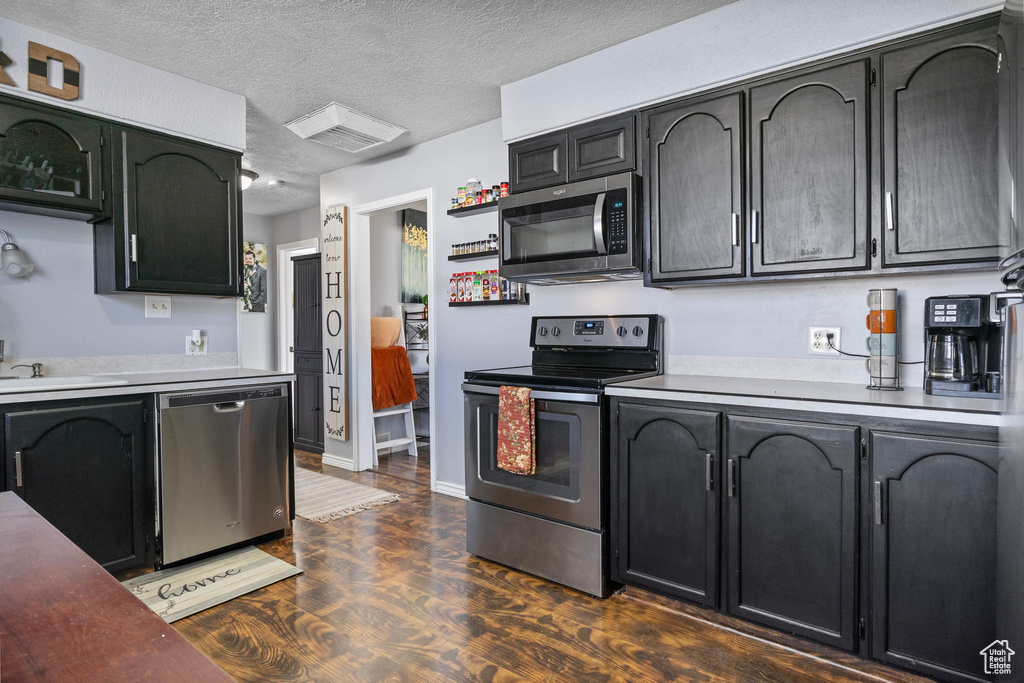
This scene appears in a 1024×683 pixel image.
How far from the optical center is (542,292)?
11.1ft

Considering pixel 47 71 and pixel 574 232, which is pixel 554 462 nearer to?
pixel 574 232

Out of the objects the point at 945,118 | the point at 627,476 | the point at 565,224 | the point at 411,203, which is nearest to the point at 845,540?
the point at 627,476

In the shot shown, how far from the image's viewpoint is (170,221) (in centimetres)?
294

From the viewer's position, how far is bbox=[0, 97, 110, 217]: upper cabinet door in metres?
2.45

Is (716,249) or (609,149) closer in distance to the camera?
(716,249)

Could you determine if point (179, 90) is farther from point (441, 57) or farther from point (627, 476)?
point (627, 476)

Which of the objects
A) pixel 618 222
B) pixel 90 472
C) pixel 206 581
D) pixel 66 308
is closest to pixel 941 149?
pixel 618 222

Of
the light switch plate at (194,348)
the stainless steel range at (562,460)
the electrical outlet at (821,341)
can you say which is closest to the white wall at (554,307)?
the electrical outlet at (821,341)

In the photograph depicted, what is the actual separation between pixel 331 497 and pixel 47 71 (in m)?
2.72

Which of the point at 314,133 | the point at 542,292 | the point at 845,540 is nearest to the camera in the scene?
the point at 845,540

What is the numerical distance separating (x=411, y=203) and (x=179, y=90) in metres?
1.58

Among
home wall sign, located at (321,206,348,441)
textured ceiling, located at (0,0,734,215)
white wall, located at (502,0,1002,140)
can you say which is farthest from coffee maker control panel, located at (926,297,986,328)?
home wall sign, located at (321,206,348,441)

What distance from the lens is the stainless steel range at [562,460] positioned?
2.38m

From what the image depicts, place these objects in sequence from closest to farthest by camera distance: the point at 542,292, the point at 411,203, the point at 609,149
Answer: the point at 609,149 → the point at 542,292 → the point at 411,203
